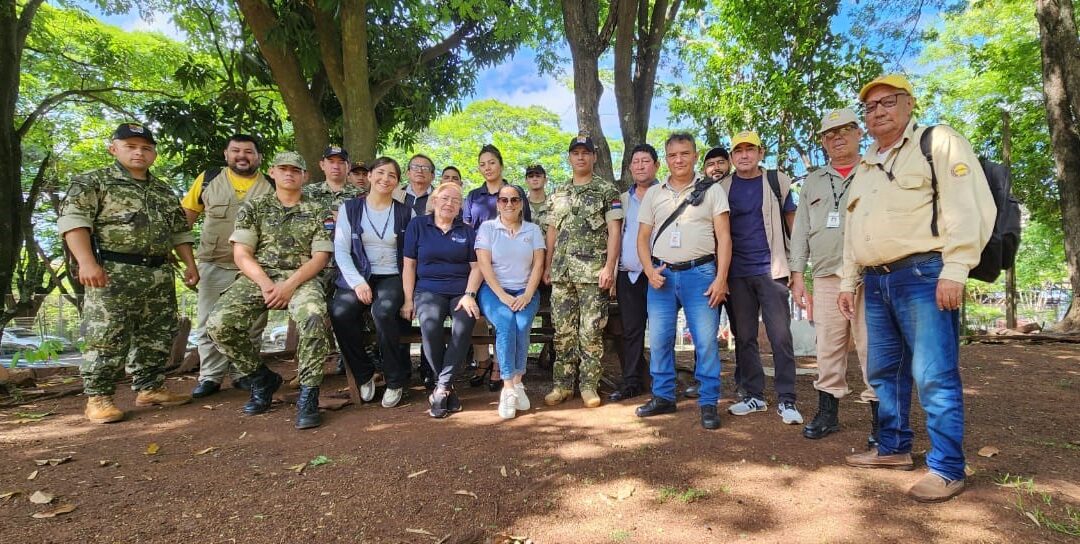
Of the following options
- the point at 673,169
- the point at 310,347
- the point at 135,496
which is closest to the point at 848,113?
the point at 673,169

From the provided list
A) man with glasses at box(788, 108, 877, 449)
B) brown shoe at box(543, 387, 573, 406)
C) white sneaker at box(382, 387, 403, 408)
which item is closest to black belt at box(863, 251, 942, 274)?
man with glasses at box(788, 108, 877, 449)


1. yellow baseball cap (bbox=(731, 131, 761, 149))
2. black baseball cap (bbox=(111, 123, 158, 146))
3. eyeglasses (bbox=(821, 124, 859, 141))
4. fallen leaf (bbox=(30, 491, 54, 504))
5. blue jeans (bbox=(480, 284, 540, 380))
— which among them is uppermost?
black baseball cap (bbox=(111, 123, 158, 146))

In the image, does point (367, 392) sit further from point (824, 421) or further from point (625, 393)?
point (824, 421)

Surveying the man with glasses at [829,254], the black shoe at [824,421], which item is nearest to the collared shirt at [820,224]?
the man with glasses at [829,254]

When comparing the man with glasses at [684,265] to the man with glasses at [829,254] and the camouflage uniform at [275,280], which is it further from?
the camouflage uniform at [275,280]

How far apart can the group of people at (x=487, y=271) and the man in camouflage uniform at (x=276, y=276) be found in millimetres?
14

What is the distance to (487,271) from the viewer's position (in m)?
4.26

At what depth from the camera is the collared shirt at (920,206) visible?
230 centimetres

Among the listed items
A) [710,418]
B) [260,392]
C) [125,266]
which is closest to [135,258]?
[125,266]

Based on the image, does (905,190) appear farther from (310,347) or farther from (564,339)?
(310,347)

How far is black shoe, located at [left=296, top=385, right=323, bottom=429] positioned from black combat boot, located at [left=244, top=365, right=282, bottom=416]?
22.2 inches

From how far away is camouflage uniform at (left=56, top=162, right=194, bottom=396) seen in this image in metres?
4.00

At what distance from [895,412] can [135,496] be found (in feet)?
13.3

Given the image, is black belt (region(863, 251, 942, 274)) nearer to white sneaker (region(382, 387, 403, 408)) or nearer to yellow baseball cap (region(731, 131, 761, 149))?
yellow baseball cap (region(731, 131, 761, 149))
